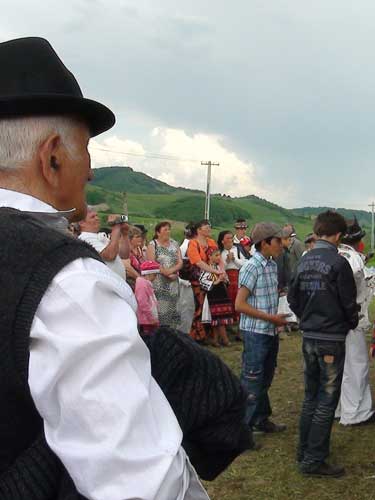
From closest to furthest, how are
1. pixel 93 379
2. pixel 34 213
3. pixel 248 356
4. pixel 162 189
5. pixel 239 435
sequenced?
pixel 93 379
pixel 34 213
pixel 239 435
pixel 248 356
pixel 162 189

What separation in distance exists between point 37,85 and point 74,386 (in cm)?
67

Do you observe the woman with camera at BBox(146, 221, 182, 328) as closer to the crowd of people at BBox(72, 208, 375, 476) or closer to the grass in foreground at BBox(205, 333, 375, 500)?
the crowd of people at BBox(72, 208, 375, 476)

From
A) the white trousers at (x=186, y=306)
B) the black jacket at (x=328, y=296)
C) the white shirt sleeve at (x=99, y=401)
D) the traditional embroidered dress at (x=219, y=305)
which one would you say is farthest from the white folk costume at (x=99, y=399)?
the traditional embroidered dress at (x=219, y=305)

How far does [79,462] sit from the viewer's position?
0.91 metres

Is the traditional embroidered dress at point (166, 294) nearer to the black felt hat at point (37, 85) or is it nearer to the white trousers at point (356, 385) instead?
the white trousers at point (356, 385)

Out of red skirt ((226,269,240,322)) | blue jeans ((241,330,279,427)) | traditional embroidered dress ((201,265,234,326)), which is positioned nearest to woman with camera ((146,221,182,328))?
traditional embroidered dress ((201,265,234,326))

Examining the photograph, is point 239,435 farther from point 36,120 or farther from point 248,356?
point 248,356

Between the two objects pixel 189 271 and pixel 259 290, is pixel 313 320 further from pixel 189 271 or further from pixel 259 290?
pixel 189 271

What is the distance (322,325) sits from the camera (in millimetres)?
4305

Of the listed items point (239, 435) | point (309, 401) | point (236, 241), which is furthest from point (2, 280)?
point (236, 241)

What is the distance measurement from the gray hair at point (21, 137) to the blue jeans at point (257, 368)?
13.0ft

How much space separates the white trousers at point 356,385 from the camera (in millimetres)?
5625

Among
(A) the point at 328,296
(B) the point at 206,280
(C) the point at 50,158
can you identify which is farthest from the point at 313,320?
(B) the point at 206,280

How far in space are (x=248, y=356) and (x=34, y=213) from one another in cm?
411
